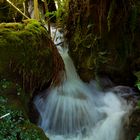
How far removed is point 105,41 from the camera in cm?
626

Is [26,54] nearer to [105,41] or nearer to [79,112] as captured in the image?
[79,112]

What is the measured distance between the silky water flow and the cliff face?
1.51 feet

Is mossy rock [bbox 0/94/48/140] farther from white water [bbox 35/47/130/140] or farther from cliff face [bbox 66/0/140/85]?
cliff face [bbox 66/0/140/85]

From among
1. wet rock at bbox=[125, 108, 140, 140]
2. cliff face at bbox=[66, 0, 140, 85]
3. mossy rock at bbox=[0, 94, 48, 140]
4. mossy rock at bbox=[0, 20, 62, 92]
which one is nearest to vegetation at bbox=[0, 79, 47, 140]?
mossy rock at bbox=[0, 94, 48, 140]

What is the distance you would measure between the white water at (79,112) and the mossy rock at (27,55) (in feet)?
1.22

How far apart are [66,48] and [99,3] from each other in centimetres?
132

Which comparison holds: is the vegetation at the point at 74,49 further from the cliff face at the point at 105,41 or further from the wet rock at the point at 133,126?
the wet rock at the point at 133,126

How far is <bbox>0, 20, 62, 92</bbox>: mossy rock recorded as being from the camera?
502cm

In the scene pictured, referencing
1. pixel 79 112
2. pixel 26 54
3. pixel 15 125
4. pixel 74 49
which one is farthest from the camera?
pixel 74 49

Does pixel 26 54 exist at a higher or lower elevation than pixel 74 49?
higher

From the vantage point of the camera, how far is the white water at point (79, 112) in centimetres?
507

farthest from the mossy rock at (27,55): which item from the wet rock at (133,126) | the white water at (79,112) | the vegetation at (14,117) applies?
the wet rock at (133,126)

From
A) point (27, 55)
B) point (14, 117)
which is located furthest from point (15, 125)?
point (27, 55)

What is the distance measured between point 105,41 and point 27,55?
5.69ft
